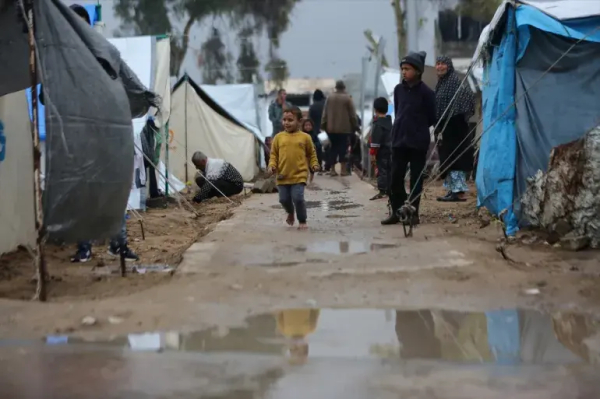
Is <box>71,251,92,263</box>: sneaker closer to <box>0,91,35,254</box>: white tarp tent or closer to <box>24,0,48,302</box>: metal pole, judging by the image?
<box>0,91,35,254</box>: white tarp tent

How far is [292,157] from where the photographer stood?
26.7ft

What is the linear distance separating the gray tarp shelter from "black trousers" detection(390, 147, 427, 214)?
11.6 ft

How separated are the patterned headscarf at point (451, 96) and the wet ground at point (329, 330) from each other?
2843 mm

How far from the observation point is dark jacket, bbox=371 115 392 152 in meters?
11.5

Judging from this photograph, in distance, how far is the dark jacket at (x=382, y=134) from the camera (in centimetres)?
1145

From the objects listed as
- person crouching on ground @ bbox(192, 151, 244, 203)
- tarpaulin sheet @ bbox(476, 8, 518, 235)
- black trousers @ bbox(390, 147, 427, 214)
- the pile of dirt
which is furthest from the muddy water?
person crouching on ground @ bbox(192, 151, 244, 203)

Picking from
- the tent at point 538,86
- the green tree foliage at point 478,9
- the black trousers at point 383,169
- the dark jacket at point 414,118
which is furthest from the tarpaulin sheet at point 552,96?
the green tree foliage at point 478,9

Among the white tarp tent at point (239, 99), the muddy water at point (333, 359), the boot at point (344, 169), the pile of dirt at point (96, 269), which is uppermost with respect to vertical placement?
the white tarp tent at point (239, 99)

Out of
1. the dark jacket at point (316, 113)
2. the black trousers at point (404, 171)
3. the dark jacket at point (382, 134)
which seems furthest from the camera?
the dark jacket at point (316, 113)

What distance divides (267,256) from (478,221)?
2.88m

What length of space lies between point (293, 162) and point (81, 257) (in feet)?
8.20

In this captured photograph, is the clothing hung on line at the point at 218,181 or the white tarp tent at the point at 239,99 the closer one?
the clothing hung on line at the point at 218,181

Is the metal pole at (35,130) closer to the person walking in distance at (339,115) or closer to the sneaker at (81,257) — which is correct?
the sneaker at (81,257)

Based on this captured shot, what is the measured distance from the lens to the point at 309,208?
34.0 feet
